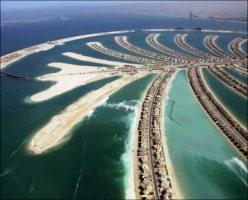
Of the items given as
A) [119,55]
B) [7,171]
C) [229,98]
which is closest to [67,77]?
[119,55]

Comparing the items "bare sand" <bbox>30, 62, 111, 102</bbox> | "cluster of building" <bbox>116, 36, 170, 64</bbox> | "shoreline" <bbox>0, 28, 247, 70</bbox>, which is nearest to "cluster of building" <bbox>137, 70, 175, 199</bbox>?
"bare sand" <bbox>30, 62, 111, 102</bbox>

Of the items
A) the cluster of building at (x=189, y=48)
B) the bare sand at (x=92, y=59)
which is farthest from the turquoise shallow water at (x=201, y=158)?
the cluster of building at (x=189, y=48)

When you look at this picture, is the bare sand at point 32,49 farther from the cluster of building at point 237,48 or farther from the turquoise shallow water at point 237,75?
the turquoise shallow water at point 237,75

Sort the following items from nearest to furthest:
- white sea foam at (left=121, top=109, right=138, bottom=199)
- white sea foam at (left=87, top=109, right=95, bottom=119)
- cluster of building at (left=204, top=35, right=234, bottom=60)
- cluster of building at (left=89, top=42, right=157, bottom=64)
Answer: white sea foam at (left=121, top=109, right=138, bottom=199) → white sea foam at (left=87, top=109, right=95, bottom=119) → cluster of building at (left=89, top=42, right=157, bottom=64) → cluster of building at (left=204, top=35, right=234, bottom=60)

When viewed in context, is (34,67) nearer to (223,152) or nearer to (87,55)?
(87,55)

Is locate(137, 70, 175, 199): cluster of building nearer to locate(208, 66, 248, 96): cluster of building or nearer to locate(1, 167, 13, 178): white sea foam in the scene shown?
locate(1, 167, 13, 178): white sea foam

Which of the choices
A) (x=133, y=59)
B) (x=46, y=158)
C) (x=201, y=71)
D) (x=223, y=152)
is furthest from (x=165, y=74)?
(x=46, y=158)

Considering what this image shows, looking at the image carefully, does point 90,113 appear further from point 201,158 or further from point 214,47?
point 214,47
